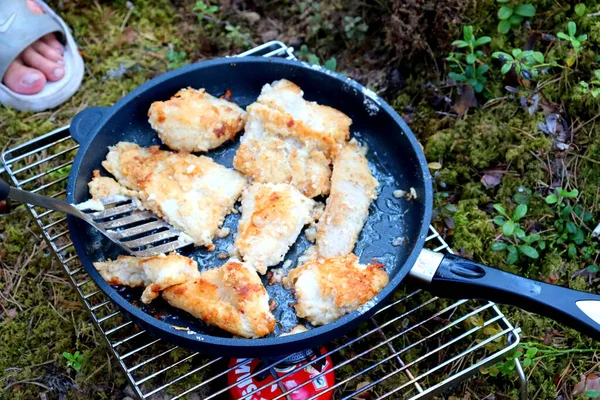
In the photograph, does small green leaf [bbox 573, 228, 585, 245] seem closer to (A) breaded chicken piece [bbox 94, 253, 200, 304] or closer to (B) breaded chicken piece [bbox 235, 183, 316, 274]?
(B) breaded chicken piece [bbox 235, 183, 316, 274]

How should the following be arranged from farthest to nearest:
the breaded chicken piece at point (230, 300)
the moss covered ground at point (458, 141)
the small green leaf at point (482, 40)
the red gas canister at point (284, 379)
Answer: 1. the small green leaf at point (482, 40)
2. the moss covered ground at point (458, 141)
3. the red gas canister at point (284, 379)
4. the breaded chicken piece at point (230, 300)

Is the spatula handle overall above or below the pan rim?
above

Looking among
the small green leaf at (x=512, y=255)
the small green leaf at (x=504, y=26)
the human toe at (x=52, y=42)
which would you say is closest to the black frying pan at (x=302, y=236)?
the small green leaf at (x=512, y=255)

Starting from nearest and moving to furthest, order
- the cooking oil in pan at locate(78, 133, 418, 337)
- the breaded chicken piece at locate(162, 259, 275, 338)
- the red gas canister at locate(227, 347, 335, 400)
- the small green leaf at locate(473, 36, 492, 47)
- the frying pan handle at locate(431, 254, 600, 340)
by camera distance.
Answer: the frying pan handle at locate(431, 254, 600, 340), the breaded chicken piece at locate(162, 259, 275, 338), the cooking oil in pan at locate(78, 133, 418, 337), the red gas canister at locate(227, 347, 335, 400), the small green leaf at locate(473, 36, 492, 47)

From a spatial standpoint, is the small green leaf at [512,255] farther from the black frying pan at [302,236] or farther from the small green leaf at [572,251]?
the black frying pan at [302,236]

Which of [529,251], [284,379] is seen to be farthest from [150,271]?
[529,251]

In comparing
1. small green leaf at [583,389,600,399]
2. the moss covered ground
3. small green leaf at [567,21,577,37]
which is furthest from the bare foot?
small green leaf at [583,389,600,399]
